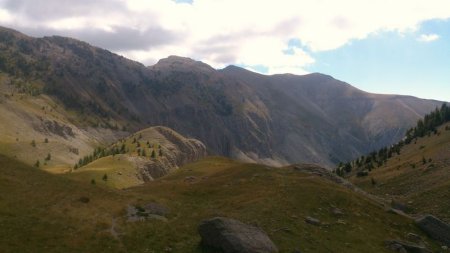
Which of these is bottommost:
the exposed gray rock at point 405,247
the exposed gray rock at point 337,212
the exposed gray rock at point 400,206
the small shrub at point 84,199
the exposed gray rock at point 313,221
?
the exposed gray rock at point 405,247

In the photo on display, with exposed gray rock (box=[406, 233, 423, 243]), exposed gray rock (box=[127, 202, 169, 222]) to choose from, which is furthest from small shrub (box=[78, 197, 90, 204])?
exposed gray rock (box=[406, 233, 423, 243])

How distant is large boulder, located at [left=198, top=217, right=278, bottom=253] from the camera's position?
37.2 m

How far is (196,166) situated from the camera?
104 metres

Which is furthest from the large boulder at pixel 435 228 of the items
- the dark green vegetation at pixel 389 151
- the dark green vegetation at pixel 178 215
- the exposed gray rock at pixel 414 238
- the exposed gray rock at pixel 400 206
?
the dark green vegetation at pixel 389 151

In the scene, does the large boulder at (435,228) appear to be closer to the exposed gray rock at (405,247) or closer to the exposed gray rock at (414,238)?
the exposed gray rock at (414,238)

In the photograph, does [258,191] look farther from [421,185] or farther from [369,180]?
[369,180]

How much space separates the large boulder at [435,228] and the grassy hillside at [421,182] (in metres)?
11.5

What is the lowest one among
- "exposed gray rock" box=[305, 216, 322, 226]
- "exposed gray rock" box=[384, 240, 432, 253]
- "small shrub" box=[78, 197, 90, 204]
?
"exposed gray rock" box=[384, 240, 432, 253]

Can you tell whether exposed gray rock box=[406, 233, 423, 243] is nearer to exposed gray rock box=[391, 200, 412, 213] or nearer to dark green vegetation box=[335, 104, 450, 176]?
exposed gray rock box=[391, 200, 412, 213]

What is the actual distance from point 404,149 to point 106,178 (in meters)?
108

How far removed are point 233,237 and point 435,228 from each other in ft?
96.6

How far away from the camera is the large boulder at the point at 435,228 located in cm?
5197

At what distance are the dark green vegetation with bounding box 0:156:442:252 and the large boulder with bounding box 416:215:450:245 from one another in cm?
129

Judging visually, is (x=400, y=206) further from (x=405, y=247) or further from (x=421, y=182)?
(x=405, y=247)
